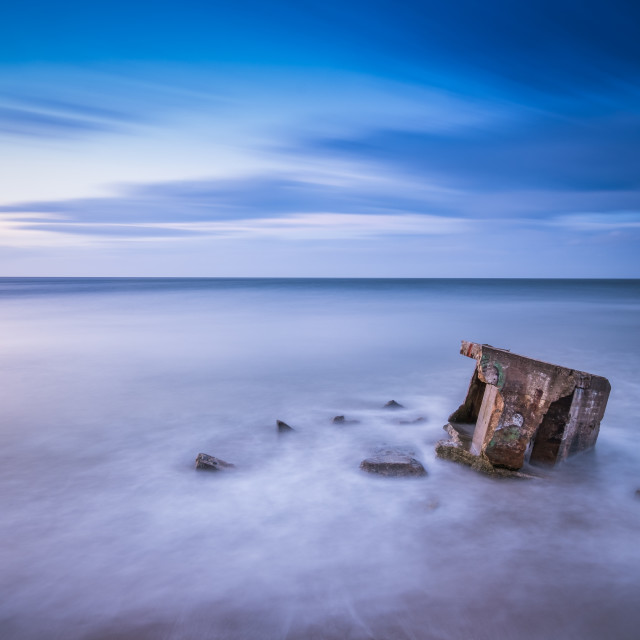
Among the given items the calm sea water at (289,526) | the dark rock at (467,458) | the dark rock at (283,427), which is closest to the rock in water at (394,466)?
the calm sea water at (289,526)

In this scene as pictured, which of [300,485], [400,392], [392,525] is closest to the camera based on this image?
[392,525]

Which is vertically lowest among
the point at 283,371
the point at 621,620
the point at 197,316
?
the point at 197,316

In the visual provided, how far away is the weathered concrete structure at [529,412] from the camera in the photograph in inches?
172

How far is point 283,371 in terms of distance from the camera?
972cm

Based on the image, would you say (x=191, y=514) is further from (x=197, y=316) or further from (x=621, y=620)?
(x=197, y=316)

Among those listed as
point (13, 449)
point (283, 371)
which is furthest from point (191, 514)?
point (283, 371)

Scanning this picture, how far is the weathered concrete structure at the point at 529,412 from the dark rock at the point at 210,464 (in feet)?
6.92

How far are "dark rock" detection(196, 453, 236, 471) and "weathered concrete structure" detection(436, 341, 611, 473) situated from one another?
211cm

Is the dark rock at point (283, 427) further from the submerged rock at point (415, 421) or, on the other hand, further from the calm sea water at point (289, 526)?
the submerged rock at point (415, 421)

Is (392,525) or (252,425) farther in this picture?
(252,425)

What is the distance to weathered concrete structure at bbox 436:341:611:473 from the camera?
14.3 feet

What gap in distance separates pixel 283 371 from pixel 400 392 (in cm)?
269

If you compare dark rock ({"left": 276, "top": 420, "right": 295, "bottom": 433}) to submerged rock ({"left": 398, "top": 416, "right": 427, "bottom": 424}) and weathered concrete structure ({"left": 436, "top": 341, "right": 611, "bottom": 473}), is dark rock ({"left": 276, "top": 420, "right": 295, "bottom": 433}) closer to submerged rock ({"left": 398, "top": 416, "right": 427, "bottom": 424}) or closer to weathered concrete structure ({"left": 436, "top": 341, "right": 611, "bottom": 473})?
submerged rock ({"left": 398, "top": 416, "right": 427, "bottom": 424})

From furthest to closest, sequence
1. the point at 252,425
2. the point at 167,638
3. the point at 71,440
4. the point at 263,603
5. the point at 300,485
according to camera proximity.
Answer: the point at 252,425
the point at 71,440
the point at 300,485
the point at 263,603
the point at 167,638
